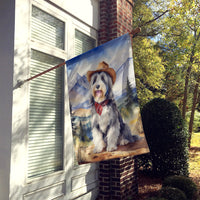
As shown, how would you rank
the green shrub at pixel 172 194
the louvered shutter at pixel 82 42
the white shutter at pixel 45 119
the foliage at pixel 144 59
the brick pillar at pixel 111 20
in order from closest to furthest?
the white shutter at pixel 45 119
the green shrub at pixel 172 194
the louvered shutter at pixel 82 42
the brick pillar at pixel 111 20
the foliage at pixel 144 59

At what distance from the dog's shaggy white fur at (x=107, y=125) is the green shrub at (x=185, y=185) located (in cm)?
Answer: 293

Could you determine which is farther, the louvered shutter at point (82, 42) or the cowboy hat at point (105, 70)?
the louvered shutter at point (82, 42)

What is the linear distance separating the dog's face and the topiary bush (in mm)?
4033

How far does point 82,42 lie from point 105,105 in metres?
2.48

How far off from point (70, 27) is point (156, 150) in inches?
167

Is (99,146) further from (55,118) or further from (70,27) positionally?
(70,27)

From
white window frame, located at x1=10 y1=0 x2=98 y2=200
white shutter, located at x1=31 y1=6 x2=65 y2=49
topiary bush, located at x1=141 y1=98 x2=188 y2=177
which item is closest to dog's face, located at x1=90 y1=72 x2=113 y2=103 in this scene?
white window frame, located at x1=10 y1=0 x2=98 y2=200

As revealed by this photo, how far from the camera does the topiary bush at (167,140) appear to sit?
691 centimetres

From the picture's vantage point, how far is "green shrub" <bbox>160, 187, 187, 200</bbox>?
4957mm

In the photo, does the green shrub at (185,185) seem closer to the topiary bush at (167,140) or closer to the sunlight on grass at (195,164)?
the topiary bush at (167,140)

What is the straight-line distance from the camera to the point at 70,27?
494 cm

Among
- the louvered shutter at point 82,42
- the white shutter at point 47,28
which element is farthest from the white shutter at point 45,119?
the louvered shutter at point 82,42

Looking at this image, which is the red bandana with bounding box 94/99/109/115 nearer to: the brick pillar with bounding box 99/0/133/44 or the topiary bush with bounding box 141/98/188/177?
the brick pillar with bounding box 99/0/133/44

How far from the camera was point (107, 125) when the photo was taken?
10.9 ft
